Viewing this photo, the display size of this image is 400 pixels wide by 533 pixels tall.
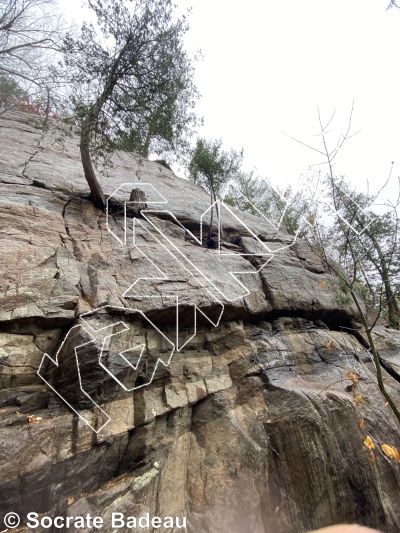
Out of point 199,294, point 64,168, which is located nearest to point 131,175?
point 64,168

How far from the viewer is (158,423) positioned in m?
4.49

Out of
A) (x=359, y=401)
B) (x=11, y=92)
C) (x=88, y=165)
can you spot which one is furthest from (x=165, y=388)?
(x=11, y=92)

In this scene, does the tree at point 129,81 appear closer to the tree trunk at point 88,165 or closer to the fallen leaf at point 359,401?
the tree trunk at point 88,165

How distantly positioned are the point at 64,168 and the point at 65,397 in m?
6.40

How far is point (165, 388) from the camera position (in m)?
4.77

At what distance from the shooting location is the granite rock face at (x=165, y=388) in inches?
148

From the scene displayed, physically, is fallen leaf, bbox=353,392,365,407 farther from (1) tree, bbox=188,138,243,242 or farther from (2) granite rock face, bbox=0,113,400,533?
(1) tree, bbox=188,138,243,242

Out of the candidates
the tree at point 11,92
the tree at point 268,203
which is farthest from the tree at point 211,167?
the tree at point 11,92

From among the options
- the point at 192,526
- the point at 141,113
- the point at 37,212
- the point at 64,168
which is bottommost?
the point at 192,526

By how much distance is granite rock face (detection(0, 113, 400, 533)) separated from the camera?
3.75m

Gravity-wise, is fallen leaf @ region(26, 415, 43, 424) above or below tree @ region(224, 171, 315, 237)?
below

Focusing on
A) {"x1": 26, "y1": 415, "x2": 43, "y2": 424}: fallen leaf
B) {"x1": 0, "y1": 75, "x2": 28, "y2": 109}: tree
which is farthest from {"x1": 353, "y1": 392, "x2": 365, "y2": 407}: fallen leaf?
{"x1": 0, "y1": 75, "x2": 28, "y2": 109}: tree

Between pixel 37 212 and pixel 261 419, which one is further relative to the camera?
pixel 37 212

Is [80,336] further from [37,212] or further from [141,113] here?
[141,113]
